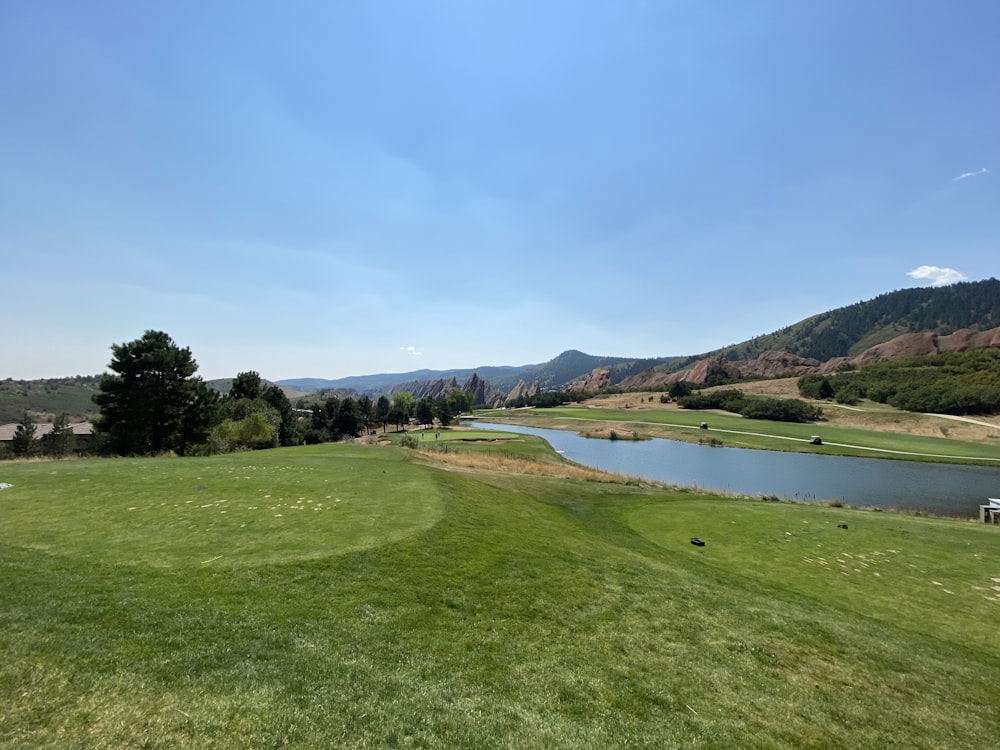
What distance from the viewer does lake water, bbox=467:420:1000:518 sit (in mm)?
37906

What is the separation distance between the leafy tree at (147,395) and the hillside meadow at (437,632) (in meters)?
26.6

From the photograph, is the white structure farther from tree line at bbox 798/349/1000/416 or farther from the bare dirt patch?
tree line at bbox 798/349/1000/416

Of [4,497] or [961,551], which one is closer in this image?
[4,497]

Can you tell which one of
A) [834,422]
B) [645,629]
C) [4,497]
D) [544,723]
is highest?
[4,497]

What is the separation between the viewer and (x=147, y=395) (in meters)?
37.1

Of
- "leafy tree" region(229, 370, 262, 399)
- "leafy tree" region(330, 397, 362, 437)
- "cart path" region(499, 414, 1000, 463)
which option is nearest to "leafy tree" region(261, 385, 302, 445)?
"leafy tree" region(229, 370, 262, 399)

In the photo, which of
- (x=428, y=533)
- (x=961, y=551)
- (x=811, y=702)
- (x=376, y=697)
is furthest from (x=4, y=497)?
(x=961, y=551)

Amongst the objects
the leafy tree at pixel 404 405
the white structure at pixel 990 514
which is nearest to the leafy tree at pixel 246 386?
the leafy tree at pixel 404 405

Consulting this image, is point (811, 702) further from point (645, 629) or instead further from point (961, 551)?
point (961, 551)

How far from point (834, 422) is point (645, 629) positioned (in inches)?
3956

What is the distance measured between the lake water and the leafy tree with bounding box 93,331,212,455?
43676 millimetres

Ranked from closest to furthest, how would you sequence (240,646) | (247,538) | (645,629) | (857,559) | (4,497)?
1. (240,646)
2. (645,629)
3. (247,538)
4. (4,497)
5. (857,559)

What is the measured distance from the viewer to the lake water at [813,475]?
124 feet

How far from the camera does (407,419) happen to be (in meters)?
116
